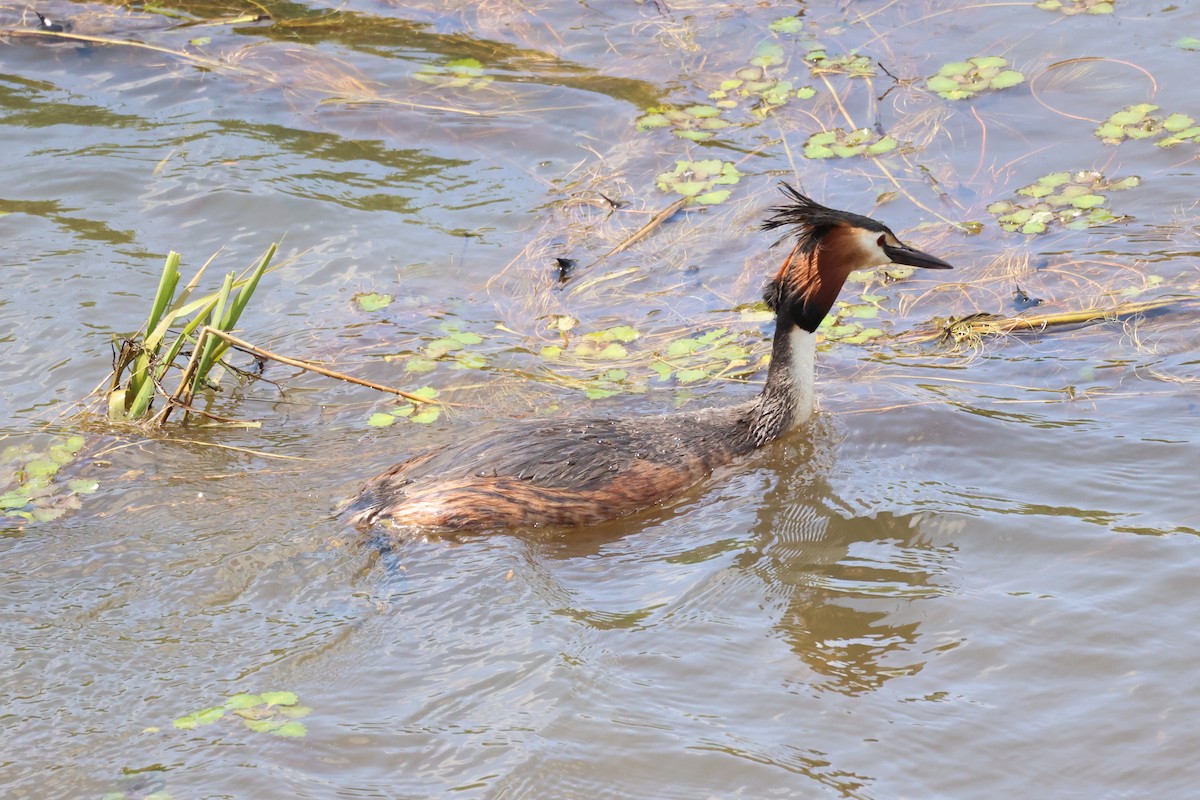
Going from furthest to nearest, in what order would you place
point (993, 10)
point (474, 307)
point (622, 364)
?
1. point (993, 10)
2. point (474, 307)
3. point (622, 364)

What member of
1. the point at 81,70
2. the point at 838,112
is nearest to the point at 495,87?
the point at 838,112

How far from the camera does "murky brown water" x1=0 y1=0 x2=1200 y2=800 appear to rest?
13.9 feet

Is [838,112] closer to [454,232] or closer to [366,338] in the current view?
[454,232]

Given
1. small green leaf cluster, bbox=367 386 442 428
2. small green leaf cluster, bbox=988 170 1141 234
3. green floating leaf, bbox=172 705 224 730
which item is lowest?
green floating leaf, bbox=172 705 224 730

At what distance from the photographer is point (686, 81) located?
9578mm

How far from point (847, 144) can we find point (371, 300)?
3397mm

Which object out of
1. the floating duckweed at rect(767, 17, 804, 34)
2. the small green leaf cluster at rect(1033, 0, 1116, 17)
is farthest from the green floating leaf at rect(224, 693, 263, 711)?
the small green leaf cluster at rect(1033, 0, 1116, 17)

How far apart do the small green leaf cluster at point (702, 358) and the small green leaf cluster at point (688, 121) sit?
7.71 ft

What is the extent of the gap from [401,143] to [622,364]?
328 cm

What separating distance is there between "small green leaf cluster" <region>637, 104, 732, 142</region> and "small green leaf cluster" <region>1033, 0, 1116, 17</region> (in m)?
2.66

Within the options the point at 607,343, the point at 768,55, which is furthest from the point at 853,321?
the point at 768,55

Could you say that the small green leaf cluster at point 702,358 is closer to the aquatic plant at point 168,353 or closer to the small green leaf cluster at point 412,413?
the small green leaf cluster at point 412,413

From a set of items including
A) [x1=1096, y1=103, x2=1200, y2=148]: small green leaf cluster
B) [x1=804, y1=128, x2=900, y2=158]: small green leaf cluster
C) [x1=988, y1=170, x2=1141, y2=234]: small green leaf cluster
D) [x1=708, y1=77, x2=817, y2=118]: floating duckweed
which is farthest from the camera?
[x1=708, y1=77, x2=817, y2=118]: floating duckweed

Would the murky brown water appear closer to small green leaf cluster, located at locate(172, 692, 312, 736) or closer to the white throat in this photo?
small green leaf cluster, located at locate(172, 692, 312, 736)
